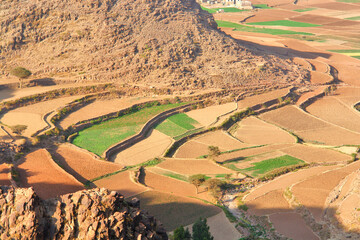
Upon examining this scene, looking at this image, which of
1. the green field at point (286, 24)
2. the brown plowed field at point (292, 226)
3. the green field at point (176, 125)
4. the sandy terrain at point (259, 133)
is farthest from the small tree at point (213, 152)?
the green field at point (286, 24)

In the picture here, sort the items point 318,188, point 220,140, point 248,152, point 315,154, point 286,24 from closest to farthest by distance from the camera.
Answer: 1. point 318,188
2. point 315,154
3. point 248,152
4. point 220,140
5. point 286,24

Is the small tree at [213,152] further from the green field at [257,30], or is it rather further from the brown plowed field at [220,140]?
the green field at [257,30]

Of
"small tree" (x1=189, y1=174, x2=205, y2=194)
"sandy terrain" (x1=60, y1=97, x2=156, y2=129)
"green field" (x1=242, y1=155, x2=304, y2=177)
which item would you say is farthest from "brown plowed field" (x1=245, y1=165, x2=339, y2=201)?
"sandy terrain" (x1=60, y1=97, x2=156, y2=129)

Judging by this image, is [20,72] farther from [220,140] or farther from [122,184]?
[122,184]

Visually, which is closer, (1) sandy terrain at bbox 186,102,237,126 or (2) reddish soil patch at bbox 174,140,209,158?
(2) reddish soil patch at bbox 174,140,209,158

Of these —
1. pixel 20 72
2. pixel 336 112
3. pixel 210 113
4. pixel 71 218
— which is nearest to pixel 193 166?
pixel 210 113

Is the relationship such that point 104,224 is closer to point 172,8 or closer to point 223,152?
point 223,152

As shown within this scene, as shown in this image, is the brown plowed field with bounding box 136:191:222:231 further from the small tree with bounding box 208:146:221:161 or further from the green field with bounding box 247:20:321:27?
the green field with bounding box 247:20:321:27
